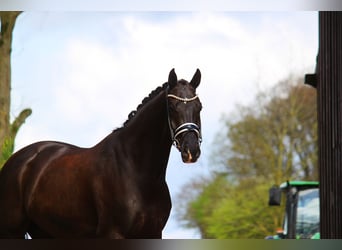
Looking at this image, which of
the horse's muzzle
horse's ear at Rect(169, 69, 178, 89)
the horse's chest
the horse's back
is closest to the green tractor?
the horse's back

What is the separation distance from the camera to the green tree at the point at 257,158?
3262 cm

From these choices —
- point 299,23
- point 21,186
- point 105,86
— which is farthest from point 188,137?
point 299,23

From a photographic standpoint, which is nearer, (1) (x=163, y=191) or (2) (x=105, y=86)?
(1) (x=163, y=191)

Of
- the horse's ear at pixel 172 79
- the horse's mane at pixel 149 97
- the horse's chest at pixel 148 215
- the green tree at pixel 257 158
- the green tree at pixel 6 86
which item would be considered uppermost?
the green tree at pixel 257 158

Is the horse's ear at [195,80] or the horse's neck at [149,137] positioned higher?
the horse's ear at [195,80]

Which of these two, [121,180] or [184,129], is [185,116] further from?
[121,180]

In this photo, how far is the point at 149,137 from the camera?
690 centimetres

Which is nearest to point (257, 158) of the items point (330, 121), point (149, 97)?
point (330, 121)

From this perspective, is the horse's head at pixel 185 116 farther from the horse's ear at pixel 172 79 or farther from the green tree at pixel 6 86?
the green tree at pixel 6 86

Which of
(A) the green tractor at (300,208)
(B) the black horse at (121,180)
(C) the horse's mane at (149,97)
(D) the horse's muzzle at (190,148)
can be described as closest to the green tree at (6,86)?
(B) the black horse at (121,180)

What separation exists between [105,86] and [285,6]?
1703cm

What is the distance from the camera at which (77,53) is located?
24.5 metres

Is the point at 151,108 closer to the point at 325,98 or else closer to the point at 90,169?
the point at 90,169

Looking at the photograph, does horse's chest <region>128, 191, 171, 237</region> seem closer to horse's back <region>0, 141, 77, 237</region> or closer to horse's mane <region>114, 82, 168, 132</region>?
horse's mane <region>114, 82, 168, 132</region>
